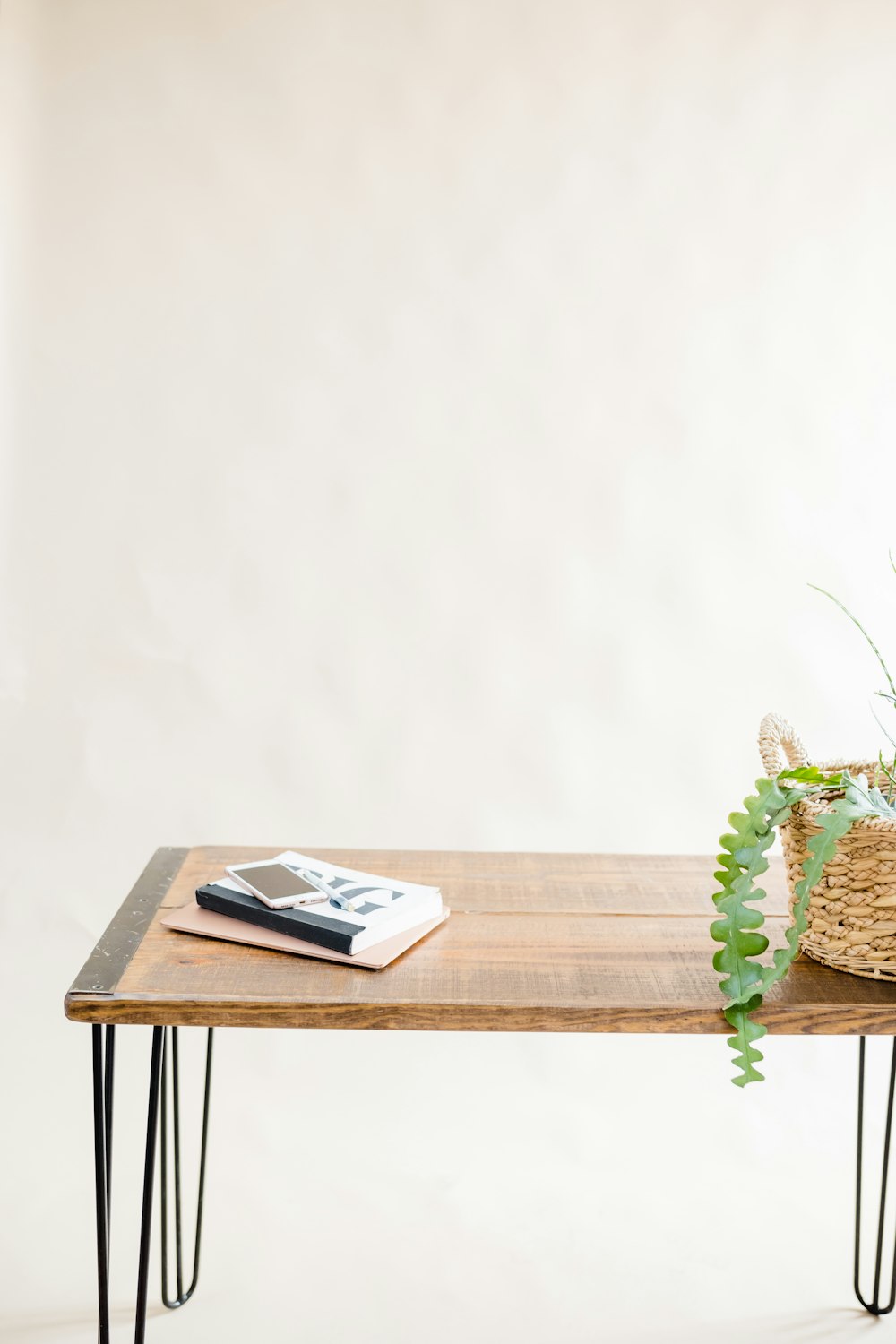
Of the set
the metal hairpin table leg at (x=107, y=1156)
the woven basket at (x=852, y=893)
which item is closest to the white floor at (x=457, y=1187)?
the metal hairpin table leg at (x=107, y=1156)

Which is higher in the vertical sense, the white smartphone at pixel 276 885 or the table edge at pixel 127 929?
the white smartphone at pixel 276 885

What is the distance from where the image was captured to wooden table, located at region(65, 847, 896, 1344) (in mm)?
1354

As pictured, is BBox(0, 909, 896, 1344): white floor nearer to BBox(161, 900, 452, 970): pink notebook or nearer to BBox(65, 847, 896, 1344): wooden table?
BBox(65, 847, 896, 1344): wooden table

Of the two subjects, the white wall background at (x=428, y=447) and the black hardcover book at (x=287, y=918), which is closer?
the black hardcover book at (x=287, y=918)

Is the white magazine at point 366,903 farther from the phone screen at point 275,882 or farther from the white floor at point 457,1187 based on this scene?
the white floor at point 457,1187

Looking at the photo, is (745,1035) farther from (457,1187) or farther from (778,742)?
(457,1187)

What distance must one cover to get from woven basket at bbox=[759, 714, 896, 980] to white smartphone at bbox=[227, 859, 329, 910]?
58 centimetres

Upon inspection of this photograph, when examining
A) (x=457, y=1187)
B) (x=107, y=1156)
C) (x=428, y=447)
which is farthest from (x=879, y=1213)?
(x=428, y=447)

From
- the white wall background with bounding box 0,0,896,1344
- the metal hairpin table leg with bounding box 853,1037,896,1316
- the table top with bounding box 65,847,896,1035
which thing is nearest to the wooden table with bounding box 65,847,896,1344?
the table top with bounding box 65,847,896,1035

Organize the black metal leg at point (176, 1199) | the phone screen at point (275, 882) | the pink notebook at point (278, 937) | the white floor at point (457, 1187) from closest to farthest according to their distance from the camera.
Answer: the pink notebook at point (278, 937)
the phone screen at point (275, 882)
the black metal leg at point (176, 1199)
the white floor at point (457, 1187)

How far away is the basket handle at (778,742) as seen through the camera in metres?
1.52

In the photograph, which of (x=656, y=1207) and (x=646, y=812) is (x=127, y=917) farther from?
(x=646, y=812)

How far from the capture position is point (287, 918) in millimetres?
1535

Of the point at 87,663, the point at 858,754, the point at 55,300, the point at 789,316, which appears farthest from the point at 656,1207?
the point at 55,300
